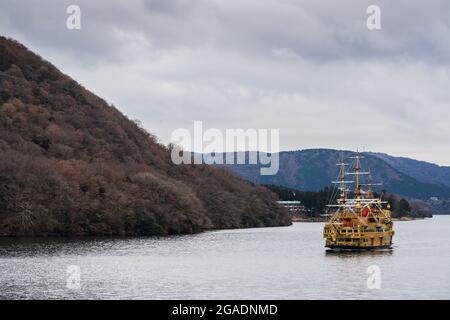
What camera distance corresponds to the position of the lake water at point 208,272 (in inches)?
2566

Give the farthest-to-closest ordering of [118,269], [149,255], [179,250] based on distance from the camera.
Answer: [179,250] < [149,255] < [118,269]

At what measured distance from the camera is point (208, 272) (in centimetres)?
8269

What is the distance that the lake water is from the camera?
214 ft

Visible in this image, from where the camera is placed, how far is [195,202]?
182 metres

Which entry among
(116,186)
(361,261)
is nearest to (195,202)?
(116,186)

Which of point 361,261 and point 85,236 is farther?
point 85,236

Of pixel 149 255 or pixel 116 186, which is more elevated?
pixel 116 186
